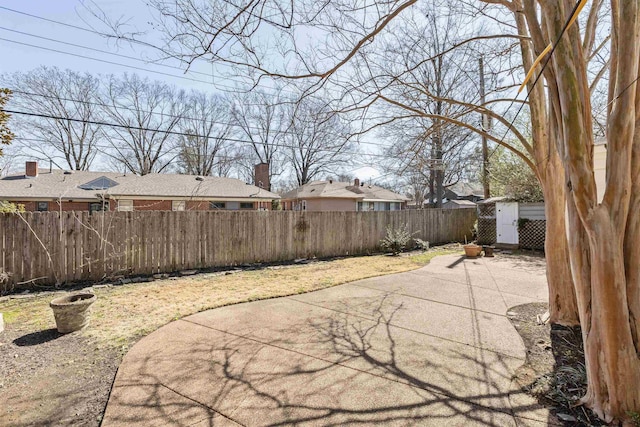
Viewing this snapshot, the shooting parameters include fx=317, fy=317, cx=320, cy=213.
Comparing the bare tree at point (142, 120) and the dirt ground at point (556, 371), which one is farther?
the bare tree at point (142, 120)

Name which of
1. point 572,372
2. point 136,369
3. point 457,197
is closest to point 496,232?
point 572,372

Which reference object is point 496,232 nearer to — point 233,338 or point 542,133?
point 542,133

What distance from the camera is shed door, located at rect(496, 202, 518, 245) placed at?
476 inches

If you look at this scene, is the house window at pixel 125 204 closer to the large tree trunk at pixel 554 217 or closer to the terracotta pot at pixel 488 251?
the terracotta pot at pixel 488 251

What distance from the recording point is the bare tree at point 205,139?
26.8m

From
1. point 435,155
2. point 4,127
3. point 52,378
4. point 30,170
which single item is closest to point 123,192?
point 30,170

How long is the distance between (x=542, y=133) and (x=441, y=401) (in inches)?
144

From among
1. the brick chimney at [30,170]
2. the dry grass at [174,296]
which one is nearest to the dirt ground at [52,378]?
the dry grass at [174,296]

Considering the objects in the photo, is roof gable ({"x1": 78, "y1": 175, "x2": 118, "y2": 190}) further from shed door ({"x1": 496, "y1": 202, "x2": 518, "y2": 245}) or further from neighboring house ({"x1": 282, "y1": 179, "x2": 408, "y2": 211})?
shed door ({"x1": 496, "y1": 202, "x2": 518, "y2": 245})

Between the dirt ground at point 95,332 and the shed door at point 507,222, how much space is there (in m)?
6.78

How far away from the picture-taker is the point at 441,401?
8.02ft

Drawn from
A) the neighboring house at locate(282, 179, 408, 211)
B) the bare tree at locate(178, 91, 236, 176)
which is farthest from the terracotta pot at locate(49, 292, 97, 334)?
the bare tree at locate(178, 91, 236, 176)

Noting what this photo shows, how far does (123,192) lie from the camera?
1716 centimetres

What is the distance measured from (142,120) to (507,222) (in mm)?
27440
